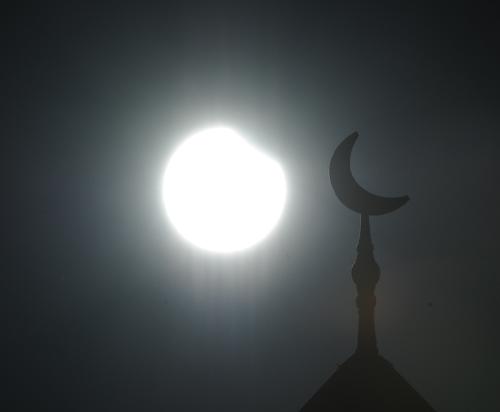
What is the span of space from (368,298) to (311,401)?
95.7 inches

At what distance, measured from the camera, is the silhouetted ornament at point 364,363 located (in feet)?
33.1

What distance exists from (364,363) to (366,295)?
1.39 meters

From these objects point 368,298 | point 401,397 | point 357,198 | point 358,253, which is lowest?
point 401,397

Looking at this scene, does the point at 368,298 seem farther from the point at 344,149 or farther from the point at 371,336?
the point at 344,149

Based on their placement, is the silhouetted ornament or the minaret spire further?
the minaret spire

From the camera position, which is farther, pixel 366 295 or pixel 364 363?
pixel 366 295

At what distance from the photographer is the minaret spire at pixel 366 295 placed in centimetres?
1118

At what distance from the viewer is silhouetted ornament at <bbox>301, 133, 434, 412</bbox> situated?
10078mm

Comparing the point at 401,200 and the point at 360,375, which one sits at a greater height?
the point at 401,200

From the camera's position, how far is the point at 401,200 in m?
11.3

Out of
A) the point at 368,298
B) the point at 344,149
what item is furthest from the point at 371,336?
the point at 344,149

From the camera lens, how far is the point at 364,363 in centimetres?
1082

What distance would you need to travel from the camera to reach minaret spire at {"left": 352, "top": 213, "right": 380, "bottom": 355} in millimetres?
11180

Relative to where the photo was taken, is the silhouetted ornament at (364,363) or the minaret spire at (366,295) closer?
the silhouetted ornament at (364,363)
